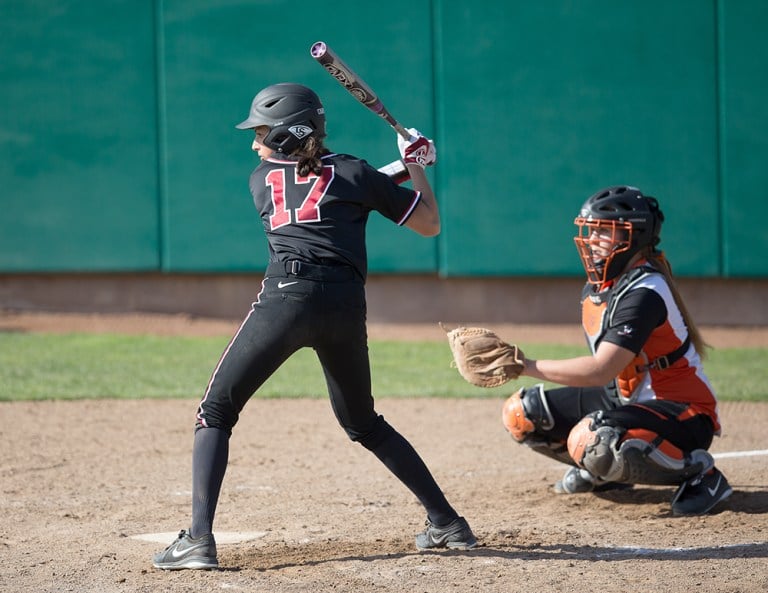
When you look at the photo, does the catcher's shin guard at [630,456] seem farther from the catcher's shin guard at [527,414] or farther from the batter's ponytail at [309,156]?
the batter's ponytail at [309,156]

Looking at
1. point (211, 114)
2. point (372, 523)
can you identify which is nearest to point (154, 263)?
point (211, 114)

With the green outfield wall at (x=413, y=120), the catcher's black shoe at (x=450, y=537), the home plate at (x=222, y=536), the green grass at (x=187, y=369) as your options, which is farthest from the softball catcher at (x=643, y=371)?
the green outfield wall at (x=413, y=120)

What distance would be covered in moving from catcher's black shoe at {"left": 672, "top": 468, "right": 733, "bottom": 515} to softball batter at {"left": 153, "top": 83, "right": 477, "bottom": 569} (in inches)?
49.9

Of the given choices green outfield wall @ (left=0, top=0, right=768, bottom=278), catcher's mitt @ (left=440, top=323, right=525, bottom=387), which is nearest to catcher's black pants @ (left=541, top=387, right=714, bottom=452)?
catcher's mitt @ (left=440, top=323, right=525, bottom=387)

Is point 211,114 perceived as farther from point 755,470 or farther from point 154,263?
point 755,470

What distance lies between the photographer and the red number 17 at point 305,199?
12.7ft

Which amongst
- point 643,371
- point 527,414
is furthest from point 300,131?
point 643,371

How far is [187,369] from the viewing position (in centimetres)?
895

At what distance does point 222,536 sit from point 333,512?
0.61 metres

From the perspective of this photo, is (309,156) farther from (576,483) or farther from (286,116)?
(576,483)

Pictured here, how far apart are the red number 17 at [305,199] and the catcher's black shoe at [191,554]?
1.14 m

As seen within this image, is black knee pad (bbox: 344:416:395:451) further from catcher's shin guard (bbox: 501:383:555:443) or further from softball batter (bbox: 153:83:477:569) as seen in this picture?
catcher's shin guard (bbox: 501:383:555:443)

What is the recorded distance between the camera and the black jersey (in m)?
3.88

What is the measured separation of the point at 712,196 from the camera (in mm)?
10914
